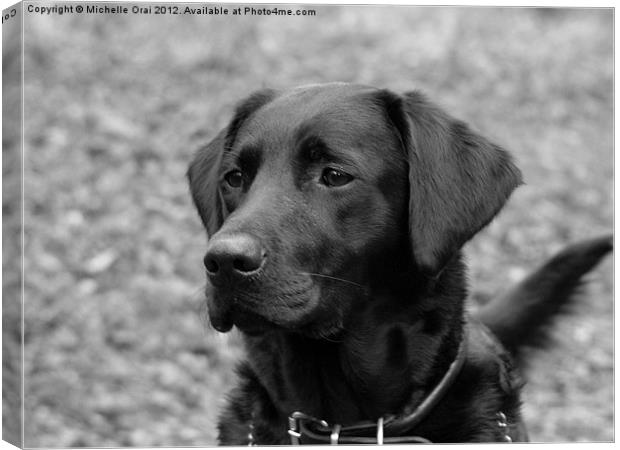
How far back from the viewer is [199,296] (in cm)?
644

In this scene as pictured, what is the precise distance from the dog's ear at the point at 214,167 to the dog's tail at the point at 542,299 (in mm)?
1483

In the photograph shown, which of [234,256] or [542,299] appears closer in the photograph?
[234,256]

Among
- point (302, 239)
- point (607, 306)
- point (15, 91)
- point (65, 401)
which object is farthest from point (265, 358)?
point (607, 306)

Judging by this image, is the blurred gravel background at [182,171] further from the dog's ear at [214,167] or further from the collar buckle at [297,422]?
the collar buckle at [297,422]

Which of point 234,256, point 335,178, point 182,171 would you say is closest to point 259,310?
point 234,256

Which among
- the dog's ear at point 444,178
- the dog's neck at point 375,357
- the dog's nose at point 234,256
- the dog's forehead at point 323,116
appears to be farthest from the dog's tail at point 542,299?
the dog's nose at point 234,256

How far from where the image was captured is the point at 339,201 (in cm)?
325

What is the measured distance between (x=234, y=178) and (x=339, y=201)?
53 cm

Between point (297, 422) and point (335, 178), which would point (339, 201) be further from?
point (297, 422)

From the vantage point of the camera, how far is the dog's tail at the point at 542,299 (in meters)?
4.46

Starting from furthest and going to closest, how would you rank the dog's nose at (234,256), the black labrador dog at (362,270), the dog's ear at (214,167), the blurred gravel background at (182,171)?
1. the blurred gravel background at (182,171)
2. the dog's ear at (214,167)
3. the black labrador dog at (362,270)
4. the dog's nose at (234,256)

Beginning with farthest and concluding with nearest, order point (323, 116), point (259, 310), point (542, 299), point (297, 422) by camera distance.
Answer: point (542, 299)
point (297, 422)
point (323, 116)
point (259, 310)

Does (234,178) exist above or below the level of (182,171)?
above

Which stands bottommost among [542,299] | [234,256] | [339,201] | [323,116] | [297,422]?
[297,422]
